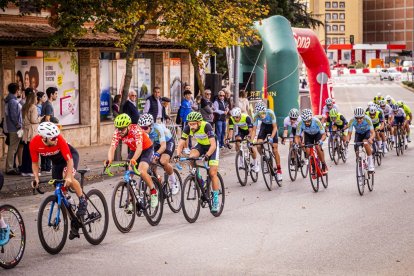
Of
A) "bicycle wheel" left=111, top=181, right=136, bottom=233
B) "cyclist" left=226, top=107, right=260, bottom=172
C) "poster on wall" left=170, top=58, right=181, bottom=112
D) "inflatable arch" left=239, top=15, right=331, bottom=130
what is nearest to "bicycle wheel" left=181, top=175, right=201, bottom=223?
"bicycle wheel" left=111, top=181, right=136, bottom=233

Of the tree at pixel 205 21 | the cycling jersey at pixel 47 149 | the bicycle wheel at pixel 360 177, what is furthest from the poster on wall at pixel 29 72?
the cycling jersey at pixel 47 149

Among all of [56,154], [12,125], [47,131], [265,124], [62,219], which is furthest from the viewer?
[12,125]

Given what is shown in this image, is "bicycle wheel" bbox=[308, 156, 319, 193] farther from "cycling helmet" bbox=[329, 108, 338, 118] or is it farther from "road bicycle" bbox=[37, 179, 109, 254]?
"road bicycle" bbox=[37, 179, 109, 254]

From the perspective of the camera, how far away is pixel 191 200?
1457 centimetres

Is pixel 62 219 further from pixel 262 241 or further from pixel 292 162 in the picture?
pixel 292 162

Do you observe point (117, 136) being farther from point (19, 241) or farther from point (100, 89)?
point (100, 89)

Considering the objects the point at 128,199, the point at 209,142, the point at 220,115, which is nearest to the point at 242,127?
the point at 209,142

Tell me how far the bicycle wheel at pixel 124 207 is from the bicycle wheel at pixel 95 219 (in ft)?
1.74

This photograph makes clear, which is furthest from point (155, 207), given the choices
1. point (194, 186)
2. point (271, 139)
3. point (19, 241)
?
point (271, 139)

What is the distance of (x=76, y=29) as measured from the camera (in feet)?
77.4

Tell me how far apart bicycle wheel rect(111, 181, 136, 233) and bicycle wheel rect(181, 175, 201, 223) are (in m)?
1.08

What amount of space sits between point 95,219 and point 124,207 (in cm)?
106

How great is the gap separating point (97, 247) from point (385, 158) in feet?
53.4

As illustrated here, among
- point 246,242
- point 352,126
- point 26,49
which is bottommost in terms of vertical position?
point 246,242
